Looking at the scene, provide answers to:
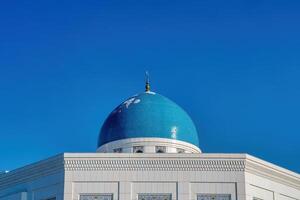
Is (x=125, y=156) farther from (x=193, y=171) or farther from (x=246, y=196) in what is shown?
(x=246, y=196)

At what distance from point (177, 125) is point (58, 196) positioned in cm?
620

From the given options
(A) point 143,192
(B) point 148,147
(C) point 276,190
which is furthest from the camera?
(B) point 148,147

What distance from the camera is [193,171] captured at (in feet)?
77.2

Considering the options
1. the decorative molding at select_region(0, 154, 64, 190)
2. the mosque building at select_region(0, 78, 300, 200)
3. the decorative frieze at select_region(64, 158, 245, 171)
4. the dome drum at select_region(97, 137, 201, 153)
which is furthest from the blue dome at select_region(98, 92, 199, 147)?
the decorative molding at select_region(0, 154, 64, 190)

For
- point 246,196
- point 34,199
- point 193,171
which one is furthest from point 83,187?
point 246,196

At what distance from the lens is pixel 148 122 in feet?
88.8

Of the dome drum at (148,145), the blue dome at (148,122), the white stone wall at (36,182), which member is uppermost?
the blue dome at (148,122)

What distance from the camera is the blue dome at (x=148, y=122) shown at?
26969 millimetres

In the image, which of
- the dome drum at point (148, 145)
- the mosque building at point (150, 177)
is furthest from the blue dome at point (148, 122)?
the mosque building at point (150, 177)

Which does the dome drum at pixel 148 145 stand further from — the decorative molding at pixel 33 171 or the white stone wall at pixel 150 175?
the decorative molding at pixel 33 171

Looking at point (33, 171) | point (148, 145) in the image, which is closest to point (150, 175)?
point (148, 145)

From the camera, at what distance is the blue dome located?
27.0 m

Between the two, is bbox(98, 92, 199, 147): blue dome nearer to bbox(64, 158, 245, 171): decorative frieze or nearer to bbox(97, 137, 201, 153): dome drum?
bbox(97, 137, 201, 153): dome drum

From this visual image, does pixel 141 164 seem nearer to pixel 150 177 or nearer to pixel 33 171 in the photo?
pixel 150 177
